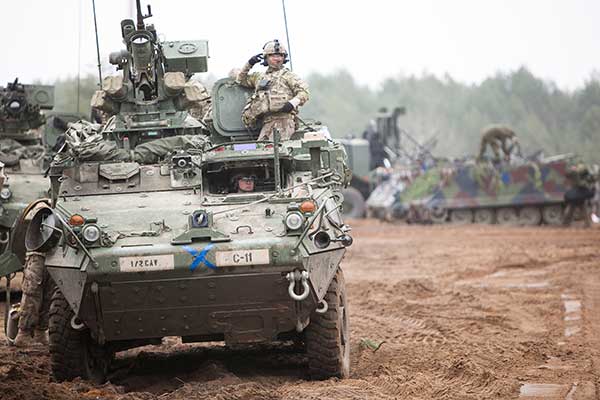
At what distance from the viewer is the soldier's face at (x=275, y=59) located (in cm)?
1155

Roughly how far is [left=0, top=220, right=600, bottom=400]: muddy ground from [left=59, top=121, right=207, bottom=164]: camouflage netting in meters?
1.87

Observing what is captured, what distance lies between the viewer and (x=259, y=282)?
340 inches

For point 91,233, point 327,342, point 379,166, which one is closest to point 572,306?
point 327,342

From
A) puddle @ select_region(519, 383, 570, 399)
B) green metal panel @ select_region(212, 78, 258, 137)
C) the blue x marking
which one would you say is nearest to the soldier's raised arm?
green metal panel @ select_region(212, 78, 258, 137)

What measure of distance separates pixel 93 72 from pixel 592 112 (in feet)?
53.8

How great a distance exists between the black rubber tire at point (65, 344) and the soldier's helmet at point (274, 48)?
3536 millimetres

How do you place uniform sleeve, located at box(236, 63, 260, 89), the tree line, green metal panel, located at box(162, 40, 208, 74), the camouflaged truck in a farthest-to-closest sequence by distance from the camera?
1. the tree line
2. the camouflaged truck
3. green metal panel, located at box(162, 40, 208, 74)
4. uniform sleeve, located at box(236, 63, 260, 89)

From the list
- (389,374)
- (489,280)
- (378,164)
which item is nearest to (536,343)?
(389,374)

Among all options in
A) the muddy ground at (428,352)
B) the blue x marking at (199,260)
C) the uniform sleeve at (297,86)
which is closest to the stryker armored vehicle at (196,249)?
the blue x marking at (199,260)

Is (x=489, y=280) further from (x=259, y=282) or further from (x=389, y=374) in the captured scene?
(x=259, y=282)

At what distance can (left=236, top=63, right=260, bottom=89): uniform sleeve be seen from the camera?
38.8 ft

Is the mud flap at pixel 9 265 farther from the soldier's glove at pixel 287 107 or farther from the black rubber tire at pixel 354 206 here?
the black rubber tire at pixel 354 206

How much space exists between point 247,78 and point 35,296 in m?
3.17

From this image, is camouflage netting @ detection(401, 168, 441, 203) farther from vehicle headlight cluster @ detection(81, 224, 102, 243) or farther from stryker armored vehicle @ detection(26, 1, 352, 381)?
vehicle headlight cluster @ detection(81, 224, 102, 243)
